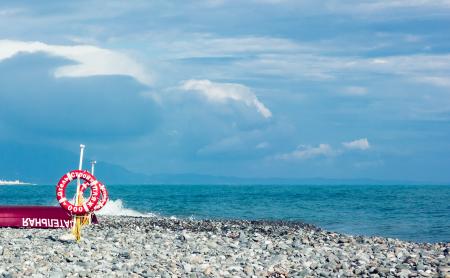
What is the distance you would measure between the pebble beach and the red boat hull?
20.0 feet

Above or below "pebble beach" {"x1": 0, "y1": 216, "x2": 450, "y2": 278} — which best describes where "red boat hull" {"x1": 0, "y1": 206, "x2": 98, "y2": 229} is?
above

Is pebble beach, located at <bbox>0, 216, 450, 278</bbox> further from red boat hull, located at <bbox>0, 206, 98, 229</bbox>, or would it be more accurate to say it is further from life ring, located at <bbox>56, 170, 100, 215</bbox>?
red boat hull, located at <bbox>0, 206, 98, 229</bbox>

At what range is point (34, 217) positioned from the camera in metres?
28.5

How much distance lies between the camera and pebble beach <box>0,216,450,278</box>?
51.1 ft

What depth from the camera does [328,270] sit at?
16375 mm

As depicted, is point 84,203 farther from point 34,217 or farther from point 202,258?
point 34,217

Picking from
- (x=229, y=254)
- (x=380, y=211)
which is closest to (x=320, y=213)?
(x=380, y=211)

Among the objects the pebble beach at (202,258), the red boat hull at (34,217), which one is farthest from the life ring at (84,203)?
the red boat hull at (34,217)

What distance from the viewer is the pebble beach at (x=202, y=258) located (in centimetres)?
1559

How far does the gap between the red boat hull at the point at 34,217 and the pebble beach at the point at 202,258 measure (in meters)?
6.10

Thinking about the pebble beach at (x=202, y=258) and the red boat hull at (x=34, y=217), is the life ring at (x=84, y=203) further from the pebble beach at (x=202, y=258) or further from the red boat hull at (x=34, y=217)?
the red boat hull at (x=34, y=217)

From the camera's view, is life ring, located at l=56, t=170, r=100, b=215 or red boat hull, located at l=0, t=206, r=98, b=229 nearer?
life ring, located at l=56, t=170, r=100, b=215

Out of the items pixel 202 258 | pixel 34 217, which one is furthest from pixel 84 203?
pixel 34 217

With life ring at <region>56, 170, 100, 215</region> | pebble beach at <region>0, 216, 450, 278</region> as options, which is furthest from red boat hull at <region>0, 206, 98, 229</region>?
life ring at <region>56, 170, 100, 215</region>
